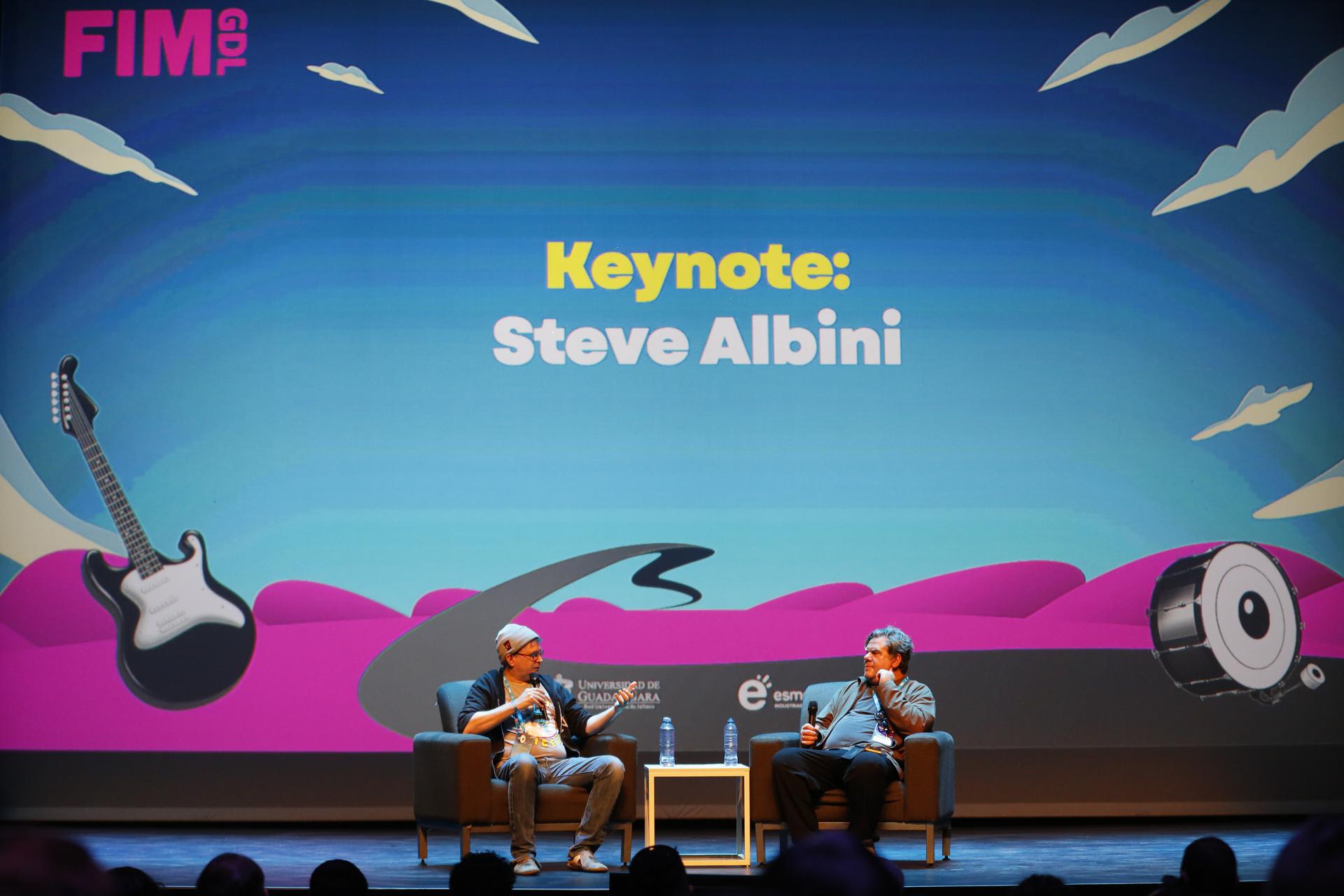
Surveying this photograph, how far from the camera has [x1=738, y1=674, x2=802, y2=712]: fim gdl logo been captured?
623 cm

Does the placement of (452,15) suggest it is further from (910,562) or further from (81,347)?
(910,562)

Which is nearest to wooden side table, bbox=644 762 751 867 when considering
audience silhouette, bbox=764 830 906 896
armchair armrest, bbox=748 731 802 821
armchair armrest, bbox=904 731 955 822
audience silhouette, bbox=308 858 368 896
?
armchair armrest, bbox=748 731 802 821

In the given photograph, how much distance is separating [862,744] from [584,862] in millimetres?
1140

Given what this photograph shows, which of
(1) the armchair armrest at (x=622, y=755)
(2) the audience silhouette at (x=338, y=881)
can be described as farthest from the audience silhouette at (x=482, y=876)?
(1) the armchair armrest at (x=622, y=755)

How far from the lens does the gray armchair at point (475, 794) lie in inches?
190

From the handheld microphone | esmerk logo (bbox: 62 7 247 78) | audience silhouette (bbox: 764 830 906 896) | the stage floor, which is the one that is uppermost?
esmerk logo (bbox: 62 7 247 78)

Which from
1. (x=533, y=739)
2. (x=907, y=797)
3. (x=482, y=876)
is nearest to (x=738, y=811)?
(x=907, y=797)

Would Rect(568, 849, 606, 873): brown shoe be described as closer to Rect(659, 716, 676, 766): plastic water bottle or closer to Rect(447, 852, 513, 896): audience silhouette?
Rect(659, 716, 676, 766): plastic water bottle

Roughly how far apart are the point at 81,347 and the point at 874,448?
3.75 m

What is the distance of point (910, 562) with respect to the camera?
6.31 meters

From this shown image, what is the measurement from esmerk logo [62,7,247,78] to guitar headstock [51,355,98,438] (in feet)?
4.57

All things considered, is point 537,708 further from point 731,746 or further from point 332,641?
point 332,641

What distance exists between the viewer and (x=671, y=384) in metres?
6.40

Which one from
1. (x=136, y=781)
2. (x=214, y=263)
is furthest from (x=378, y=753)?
(x=214, y=263)
